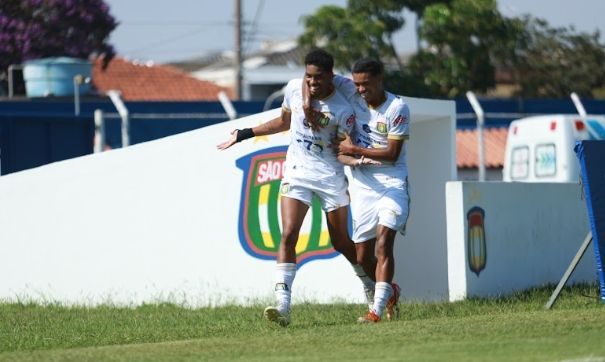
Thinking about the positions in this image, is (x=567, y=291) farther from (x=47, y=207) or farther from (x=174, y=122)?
(x=174, y=122)

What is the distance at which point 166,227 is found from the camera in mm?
13867

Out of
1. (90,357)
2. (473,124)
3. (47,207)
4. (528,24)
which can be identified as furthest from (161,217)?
(528,24)

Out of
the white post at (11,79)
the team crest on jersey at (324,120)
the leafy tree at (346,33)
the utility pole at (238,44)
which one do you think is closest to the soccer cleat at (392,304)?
the team crest on jersey at (324,120)

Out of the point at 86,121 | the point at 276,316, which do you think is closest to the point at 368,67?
the point at 276,316

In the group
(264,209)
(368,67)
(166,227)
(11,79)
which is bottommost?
(11,79)

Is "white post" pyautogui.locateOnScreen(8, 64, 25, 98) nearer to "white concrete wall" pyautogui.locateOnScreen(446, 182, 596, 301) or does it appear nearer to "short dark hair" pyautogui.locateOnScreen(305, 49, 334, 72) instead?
"white concrete wall" pyautogui.locateOnScreen(446, 182, 596, 301)

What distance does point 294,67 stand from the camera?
217 feet

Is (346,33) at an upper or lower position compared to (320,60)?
lower

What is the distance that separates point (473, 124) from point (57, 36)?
11201 millimetres

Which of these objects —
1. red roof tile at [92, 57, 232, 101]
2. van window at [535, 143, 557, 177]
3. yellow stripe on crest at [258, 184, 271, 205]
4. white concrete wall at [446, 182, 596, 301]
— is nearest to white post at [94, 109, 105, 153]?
van window at [535, 143, 557, 177]

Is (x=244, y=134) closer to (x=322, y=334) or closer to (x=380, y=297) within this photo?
(x=380, y=297)

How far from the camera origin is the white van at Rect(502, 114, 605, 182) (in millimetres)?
22047

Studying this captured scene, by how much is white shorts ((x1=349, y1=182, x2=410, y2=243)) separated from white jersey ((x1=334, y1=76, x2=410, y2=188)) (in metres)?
0.07

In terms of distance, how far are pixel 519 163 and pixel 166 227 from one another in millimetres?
10571
